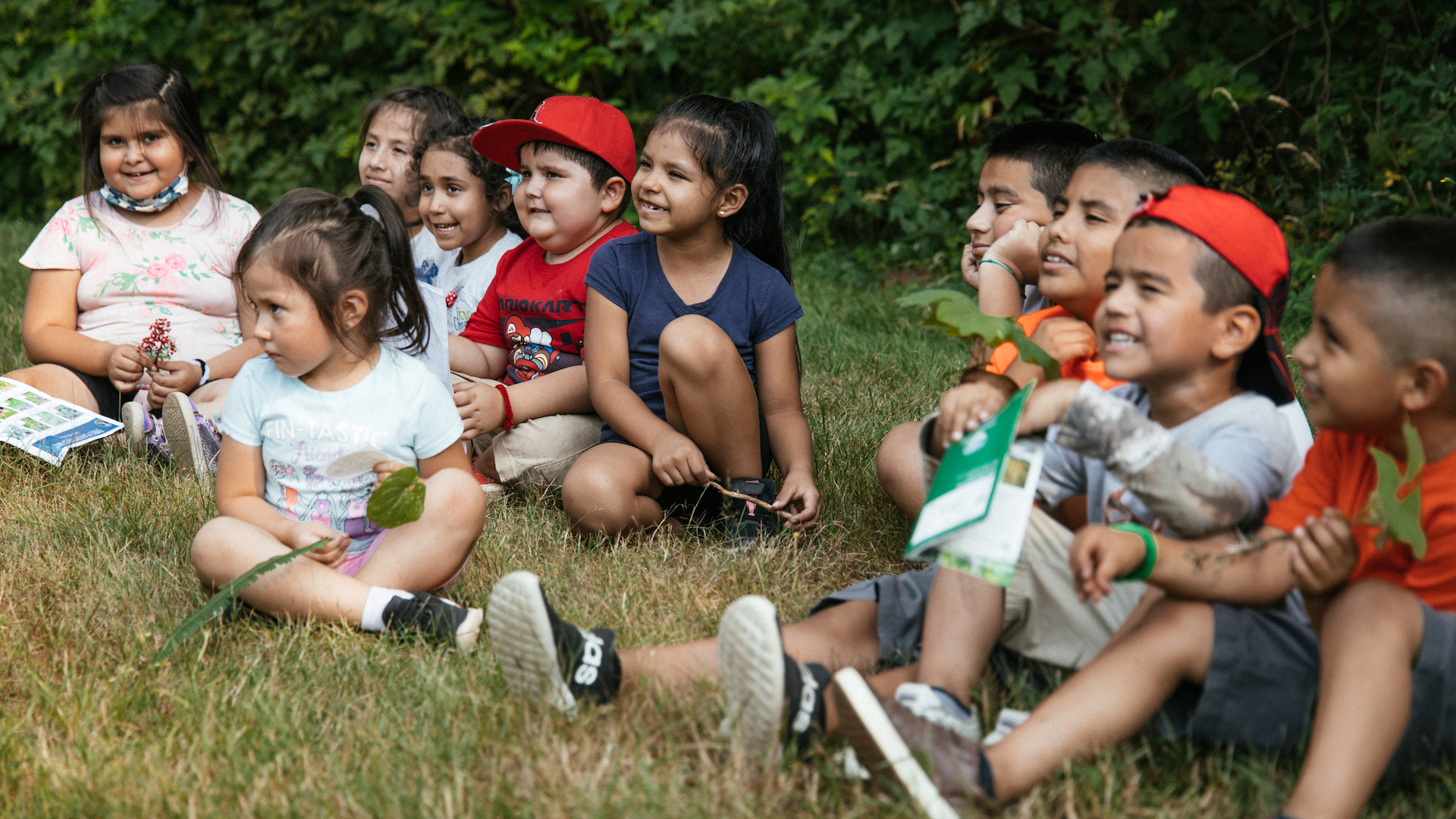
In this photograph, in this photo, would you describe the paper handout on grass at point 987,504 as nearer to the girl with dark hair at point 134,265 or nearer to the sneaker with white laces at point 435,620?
the sneaker with white laces at point 435,620

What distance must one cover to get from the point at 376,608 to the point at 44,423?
5.23 feet

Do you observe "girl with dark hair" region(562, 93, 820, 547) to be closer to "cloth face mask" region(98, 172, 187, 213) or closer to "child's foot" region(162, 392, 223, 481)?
"child's foot" region(162, 392, 223, 481)

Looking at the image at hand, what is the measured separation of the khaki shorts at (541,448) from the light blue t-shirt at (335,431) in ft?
2.21

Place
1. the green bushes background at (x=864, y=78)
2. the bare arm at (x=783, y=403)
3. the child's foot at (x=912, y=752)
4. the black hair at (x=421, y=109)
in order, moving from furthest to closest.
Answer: the green bushes background at (x=864, y=78), the black hair at (x=421, y=109), the bare arm at (x=783, y=403), the child's foot at (x=912, y=752)

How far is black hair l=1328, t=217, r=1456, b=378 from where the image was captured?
157 centimetres

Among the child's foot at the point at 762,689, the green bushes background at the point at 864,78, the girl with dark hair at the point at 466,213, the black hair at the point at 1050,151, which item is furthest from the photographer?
the green bushes background at the point at 864,78

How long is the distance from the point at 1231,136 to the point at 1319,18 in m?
0.67

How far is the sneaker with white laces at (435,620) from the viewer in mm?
2129

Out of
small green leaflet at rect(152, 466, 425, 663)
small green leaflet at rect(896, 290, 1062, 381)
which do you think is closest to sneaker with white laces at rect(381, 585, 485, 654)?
small green leaflet at rect(152, 466, 425, 663)

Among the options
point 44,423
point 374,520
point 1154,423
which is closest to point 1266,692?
point 1154,423

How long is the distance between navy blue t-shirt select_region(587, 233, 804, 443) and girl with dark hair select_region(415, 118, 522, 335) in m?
0.79

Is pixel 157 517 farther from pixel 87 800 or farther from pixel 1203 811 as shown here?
pixel 1203 811

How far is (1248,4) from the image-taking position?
5.36 meters

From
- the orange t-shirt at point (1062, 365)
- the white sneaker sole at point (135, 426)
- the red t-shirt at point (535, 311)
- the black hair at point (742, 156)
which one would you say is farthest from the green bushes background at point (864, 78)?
the white sneaker sole at point (135, 426)
